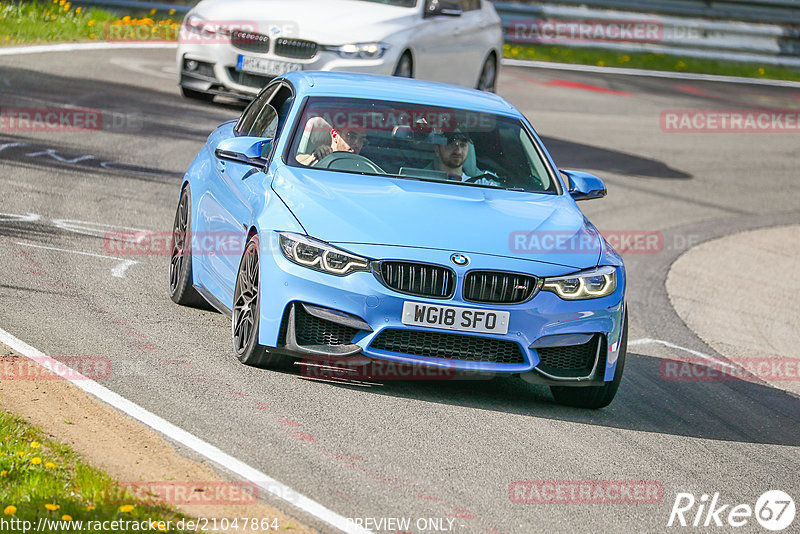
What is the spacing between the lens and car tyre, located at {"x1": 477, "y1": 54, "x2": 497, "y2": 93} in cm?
1800

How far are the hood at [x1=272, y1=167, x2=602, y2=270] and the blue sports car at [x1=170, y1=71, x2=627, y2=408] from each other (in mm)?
11

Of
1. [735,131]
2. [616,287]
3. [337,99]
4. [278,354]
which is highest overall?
[337,99]

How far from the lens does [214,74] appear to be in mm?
15453

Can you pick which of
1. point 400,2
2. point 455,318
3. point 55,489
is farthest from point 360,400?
point 400,2

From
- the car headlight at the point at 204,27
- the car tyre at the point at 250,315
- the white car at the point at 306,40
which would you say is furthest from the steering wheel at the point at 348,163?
the car headlight at the point at 204,27

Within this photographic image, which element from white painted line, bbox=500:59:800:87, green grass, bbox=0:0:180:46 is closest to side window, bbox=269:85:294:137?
green grass, bbox=0:0:180:46

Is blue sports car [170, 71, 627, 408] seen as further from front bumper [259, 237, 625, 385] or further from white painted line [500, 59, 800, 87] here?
white painted line [500, 59, 800, 87]

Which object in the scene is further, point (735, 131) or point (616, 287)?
point (735, 131)

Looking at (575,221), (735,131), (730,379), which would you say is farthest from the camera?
(735,131)

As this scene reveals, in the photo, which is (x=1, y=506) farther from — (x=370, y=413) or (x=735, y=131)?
(x=735, y=131)

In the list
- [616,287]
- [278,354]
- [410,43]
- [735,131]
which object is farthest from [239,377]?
[735,131]

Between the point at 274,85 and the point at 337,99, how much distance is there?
90 cm

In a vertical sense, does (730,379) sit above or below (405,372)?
below

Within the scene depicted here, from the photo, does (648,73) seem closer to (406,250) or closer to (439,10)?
(439,10)
